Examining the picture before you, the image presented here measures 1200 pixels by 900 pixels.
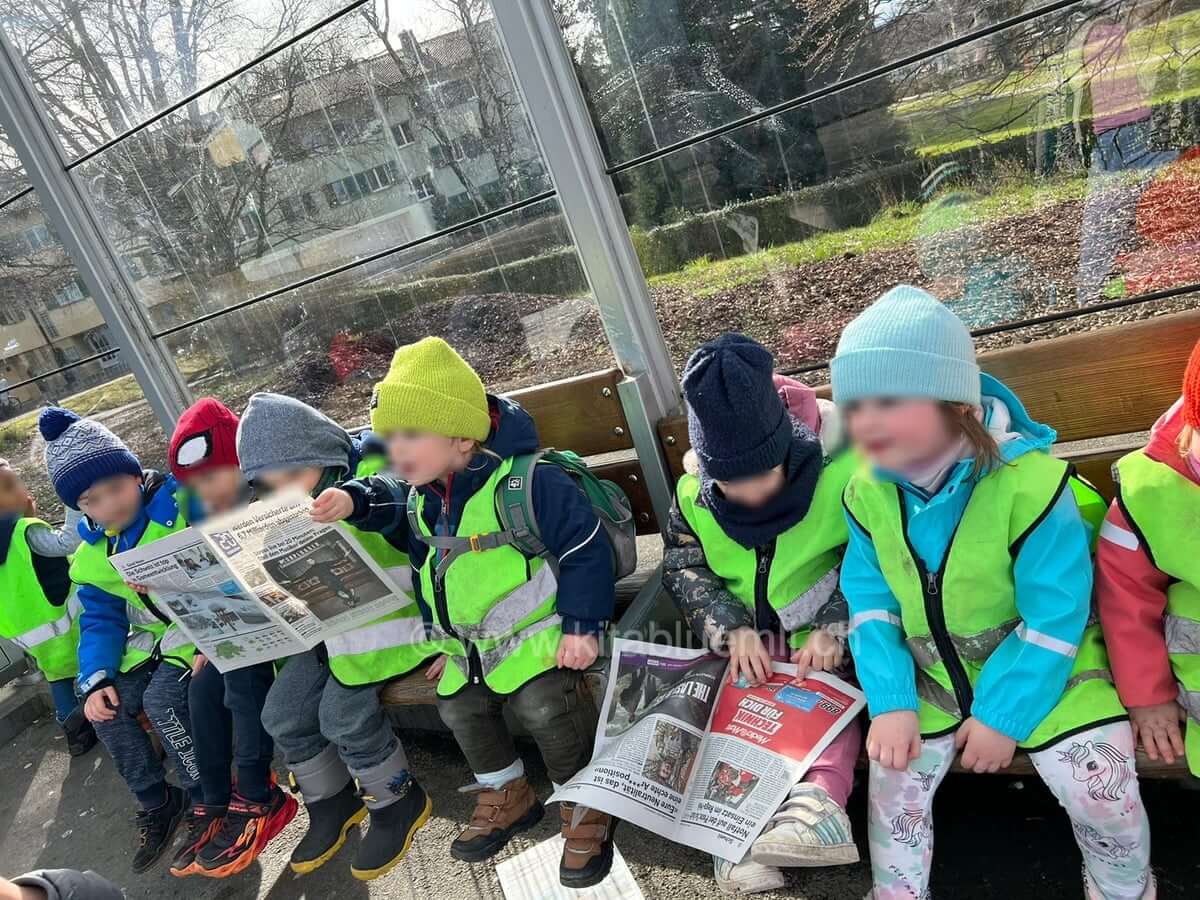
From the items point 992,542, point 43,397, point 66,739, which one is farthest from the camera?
point 43,397

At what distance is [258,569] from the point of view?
2410 millimetres

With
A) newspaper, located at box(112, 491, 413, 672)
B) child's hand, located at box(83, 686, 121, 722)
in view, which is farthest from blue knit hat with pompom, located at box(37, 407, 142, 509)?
child's hand, located at box(83, 686, 121, 722)

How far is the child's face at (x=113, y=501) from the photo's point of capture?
9.77 feet

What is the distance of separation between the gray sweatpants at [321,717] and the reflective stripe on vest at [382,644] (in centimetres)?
6

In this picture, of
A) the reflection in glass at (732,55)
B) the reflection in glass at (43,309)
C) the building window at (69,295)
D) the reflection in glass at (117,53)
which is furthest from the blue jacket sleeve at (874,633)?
the building window at (69,295)

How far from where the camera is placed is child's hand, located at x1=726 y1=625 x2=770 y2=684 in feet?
6.53

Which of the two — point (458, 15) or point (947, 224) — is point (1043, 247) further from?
point (458, 15)

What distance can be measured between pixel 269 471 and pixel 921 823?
6.92 ft

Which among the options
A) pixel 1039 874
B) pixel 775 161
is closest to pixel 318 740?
pixel 1039 874

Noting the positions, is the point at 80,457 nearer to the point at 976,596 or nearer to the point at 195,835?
the point at 195,835

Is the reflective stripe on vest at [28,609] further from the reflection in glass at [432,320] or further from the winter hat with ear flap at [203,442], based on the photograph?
the winter hat with ear flap at [203,442]

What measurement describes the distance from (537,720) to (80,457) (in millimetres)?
1977

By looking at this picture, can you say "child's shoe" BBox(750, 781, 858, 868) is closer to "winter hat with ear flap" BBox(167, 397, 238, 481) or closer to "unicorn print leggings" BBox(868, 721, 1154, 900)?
"unicorn print leggings" BBox(868, 721, 1154, 900)

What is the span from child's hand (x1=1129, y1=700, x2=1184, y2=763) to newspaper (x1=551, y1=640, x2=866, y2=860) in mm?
552
